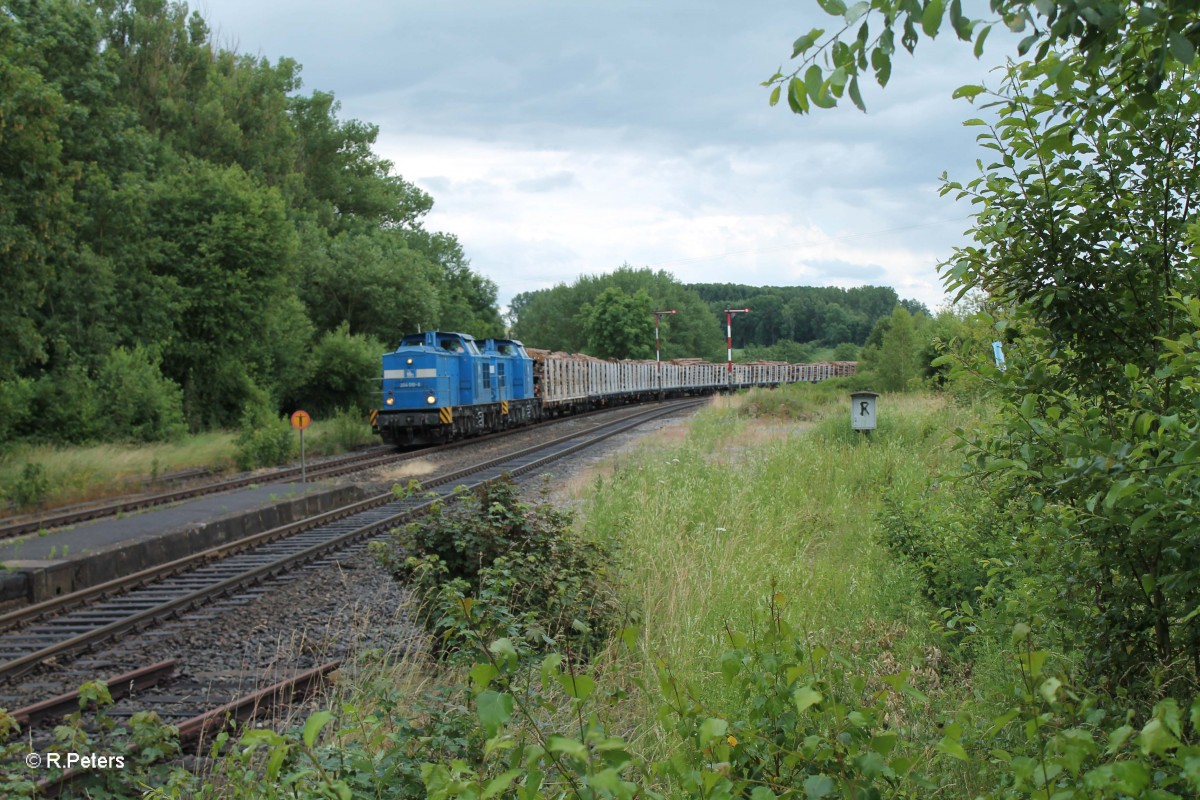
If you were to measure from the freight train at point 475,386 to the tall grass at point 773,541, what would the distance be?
30.7 feet

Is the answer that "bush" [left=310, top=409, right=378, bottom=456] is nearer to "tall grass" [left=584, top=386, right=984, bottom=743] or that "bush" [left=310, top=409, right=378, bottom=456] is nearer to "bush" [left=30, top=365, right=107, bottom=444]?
"bush" [left=30, top=365, right=107, bottom=444]

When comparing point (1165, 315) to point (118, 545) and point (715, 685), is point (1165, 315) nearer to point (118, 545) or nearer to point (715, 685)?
point (715, 685)

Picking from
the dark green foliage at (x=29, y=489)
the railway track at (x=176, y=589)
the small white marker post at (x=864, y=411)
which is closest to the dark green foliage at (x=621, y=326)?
the small white marker post at (x=864, y=411)

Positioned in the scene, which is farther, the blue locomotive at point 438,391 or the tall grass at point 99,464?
the blue locomotive at point 438,391

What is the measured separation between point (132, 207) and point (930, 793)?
29.5 metres

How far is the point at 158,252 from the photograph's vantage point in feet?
94.6

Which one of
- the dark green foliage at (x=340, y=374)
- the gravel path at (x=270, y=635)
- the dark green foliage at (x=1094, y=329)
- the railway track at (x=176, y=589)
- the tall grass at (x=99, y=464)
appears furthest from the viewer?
the dark green foliage at (x=340, y=374)

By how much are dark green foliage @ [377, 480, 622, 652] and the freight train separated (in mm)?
16904

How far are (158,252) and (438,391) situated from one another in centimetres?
1195

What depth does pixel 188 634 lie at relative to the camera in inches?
304

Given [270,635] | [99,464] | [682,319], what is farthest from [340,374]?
[682,319]

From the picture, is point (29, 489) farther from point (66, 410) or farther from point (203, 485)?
point (66, 410)

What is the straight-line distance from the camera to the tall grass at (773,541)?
565 cm

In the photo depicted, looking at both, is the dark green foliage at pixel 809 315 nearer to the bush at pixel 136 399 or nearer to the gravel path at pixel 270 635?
the bush at pixel 136 399
